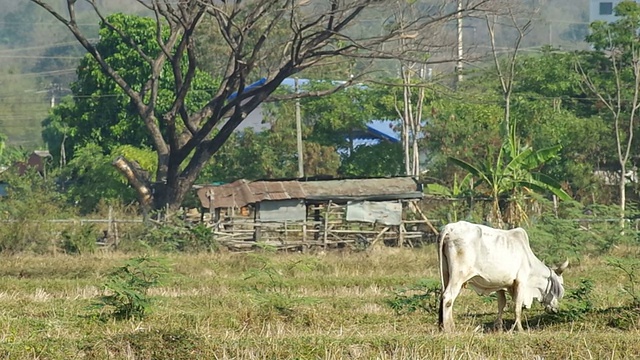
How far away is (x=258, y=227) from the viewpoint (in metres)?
26.5

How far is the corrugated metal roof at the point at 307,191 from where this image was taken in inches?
1072

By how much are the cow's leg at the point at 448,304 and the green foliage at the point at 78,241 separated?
44.9 feet

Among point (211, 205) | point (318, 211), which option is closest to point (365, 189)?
point (318, 211)

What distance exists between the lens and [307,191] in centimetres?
2767

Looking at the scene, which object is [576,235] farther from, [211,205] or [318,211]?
[211,205]

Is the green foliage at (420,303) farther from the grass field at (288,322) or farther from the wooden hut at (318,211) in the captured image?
the wooden hut at (318,211)

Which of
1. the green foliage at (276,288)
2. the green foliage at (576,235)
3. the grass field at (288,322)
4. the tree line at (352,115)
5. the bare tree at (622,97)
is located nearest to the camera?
the grass field at (288,322)

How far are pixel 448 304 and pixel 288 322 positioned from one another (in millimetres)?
1685

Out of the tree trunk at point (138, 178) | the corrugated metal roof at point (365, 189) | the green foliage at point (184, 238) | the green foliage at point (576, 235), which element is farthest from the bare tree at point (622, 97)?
the tree trunk at point (138, 178)

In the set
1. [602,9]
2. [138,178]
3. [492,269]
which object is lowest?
[492,269]

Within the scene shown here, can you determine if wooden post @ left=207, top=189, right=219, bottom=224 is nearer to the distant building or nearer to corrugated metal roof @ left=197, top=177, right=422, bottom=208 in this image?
corrugated metal roof @ left=197, top=177, right=422, bottom=208

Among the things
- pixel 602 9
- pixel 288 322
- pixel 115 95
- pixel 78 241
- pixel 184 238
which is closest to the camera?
pixel 288 322

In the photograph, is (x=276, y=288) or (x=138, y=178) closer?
(x=276, y=288)

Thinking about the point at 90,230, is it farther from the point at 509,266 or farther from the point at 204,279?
the point at 509,266
